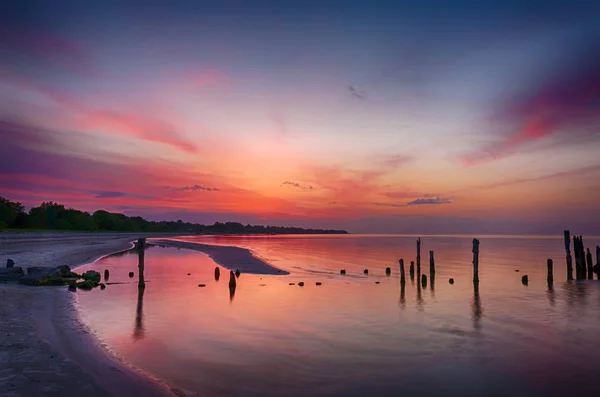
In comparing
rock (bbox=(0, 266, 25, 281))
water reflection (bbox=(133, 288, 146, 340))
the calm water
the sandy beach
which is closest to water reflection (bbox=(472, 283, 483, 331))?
the calm water

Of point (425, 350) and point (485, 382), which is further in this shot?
point (425, 350)

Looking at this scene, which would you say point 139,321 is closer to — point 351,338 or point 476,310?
point 351,338

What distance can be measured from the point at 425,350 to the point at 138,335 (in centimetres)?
1148

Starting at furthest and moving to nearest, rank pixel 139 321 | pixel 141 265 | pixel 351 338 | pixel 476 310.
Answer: pixel 141 265 → pixel 476 310 → pixel 139 321 → pixel 351 338

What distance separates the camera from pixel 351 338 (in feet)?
56.2

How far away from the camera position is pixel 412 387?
11.6 metres

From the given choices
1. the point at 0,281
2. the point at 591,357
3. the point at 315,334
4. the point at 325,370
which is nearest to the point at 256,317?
the point at 315,334

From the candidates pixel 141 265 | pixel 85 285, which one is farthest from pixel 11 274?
pixel 141 265

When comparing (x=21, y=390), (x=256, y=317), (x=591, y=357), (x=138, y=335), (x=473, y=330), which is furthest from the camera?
(x=256, y=317)

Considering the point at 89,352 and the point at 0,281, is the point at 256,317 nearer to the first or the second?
the point at 89,352

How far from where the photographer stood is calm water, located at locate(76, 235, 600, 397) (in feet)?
39.4

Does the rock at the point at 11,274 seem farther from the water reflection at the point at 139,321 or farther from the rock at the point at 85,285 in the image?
the water reflection at the point at 139,321

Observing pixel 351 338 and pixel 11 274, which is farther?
pixel 11 274

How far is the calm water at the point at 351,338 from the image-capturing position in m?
12.0
